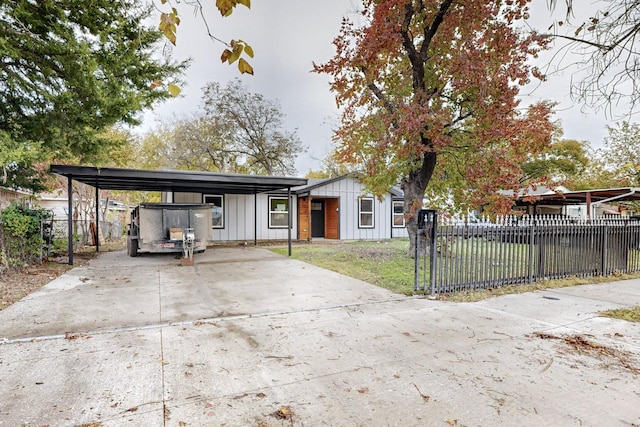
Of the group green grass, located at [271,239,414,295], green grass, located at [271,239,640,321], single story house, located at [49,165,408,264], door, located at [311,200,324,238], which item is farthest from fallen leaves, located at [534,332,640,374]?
door, located at [311,200,324,238]

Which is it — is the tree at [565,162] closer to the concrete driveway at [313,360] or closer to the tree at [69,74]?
the concrete driveway at [313,360]

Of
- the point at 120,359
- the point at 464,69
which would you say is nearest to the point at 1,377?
the point at 120,359

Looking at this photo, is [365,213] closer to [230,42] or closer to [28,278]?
[28,278]

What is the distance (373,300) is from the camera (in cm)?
506

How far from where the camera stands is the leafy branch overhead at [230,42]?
178 cm

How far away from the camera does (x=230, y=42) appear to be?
1948 millimetres

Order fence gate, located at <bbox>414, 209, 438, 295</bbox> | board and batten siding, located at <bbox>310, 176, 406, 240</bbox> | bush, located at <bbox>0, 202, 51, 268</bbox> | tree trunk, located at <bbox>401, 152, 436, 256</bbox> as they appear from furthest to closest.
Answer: board and batten siding, located at <bbox>310, 176, 406, 240</bbox>
tree trunk, located at <bbox>401, 152, 436, 256</bbox>
bush, located at <bbox>0, 202, 51, 268</bbox>
fence gate, located at <bbox>414, 209, 438, 295</bbox>

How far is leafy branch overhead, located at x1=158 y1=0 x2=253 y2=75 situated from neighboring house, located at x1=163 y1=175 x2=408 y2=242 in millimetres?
11503

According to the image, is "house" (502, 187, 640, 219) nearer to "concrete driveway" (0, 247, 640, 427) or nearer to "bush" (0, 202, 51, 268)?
"concrete driveway" (0, 247, 640, 427)

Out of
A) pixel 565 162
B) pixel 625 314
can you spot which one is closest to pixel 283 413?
pixel 625 314

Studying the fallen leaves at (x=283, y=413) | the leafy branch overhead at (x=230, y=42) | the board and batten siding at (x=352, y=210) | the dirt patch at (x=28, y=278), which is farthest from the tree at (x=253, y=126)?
the fallen leaves at (x=283, y=413)

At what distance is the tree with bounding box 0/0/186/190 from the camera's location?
5.98 metres

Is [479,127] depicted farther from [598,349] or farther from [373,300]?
[598,349]

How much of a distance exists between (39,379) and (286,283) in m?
4.03
